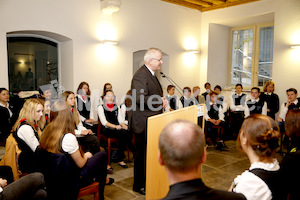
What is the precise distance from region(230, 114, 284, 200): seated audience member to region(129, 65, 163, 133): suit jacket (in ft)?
4.47

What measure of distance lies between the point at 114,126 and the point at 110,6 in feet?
8.28

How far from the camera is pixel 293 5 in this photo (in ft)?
19.6

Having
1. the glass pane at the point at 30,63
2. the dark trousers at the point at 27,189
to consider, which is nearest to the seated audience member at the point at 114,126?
the glass pane at the point at 30,63

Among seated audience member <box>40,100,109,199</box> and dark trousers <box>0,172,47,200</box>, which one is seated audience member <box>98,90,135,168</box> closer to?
seated audience member <box>40,100,109,199</box>

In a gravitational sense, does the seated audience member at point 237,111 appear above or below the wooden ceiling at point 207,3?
below

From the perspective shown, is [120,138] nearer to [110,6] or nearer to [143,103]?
[143,103]

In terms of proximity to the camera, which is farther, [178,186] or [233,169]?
[233,169]

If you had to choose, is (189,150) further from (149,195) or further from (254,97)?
(254,97)

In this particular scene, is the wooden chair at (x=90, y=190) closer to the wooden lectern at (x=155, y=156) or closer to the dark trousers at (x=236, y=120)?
the wooden lectern at (x=155, y=156)

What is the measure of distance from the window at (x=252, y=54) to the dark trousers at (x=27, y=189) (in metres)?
6.97

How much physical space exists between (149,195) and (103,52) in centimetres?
422

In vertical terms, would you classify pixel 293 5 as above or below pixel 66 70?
above

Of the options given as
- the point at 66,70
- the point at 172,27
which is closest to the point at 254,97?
the point at 172,27

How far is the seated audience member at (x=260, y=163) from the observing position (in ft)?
4.33
